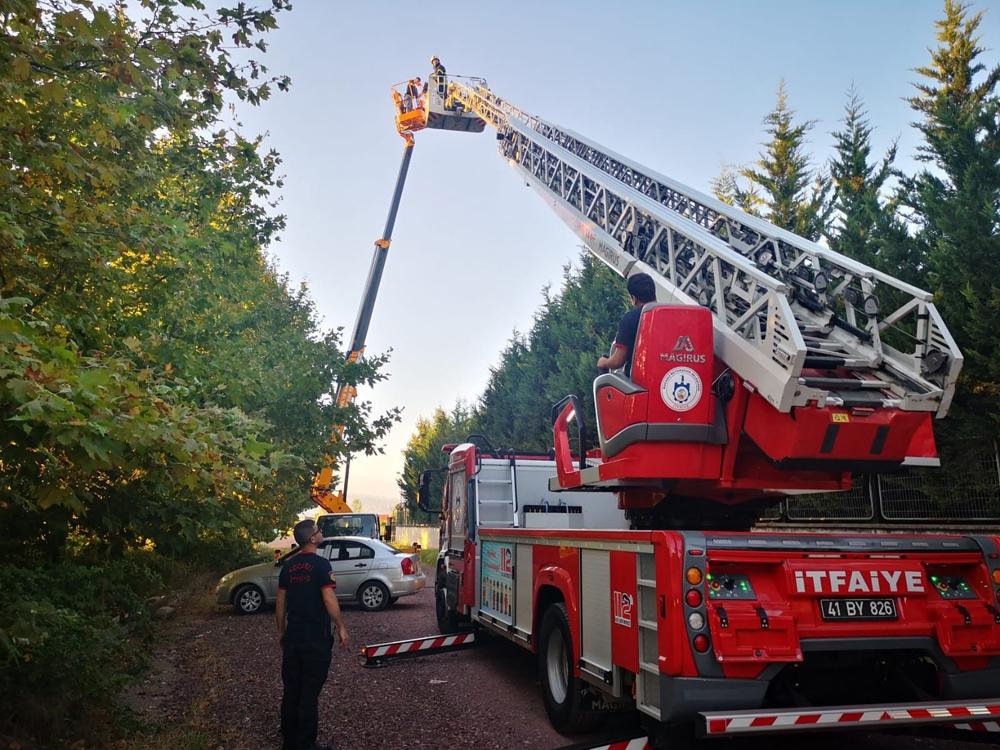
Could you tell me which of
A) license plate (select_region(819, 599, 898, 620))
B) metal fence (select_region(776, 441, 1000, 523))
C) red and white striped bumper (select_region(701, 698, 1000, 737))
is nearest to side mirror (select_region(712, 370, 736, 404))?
license plate (select_region(819, 599, 898, 620))

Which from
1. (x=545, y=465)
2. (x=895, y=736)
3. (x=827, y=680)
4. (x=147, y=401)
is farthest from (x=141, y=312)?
(x=895, y=736)

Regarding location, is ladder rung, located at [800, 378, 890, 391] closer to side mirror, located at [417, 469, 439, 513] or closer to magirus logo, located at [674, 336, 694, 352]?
magirus logo, located at [674, 336, 694, 352]

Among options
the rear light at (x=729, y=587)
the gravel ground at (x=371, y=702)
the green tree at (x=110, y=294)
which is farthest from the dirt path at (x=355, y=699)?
the rear light at (x=729, y=587)

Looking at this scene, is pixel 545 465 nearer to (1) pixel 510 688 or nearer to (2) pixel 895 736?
(1) pixel 510 688

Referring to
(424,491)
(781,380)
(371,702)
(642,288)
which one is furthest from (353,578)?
(781,380)

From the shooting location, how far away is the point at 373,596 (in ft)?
50.3

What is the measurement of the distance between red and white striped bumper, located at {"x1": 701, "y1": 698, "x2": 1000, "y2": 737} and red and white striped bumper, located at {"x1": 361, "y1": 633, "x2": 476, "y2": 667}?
5.80 meters

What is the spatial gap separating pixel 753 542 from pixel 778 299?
5.56 ft

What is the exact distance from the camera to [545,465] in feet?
33.2

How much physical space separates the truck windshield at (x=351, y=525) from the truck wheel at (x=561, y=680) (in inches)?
631

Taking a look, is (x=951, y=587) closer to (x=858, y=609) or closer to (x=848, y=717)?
(x=858, y=609)

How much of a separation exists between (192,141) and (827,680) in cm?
818

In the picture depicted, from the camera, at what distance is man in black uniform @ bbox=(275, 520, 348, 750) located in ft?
18.7

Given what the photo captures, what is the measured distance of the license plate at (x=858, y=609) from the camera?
4551 mm
